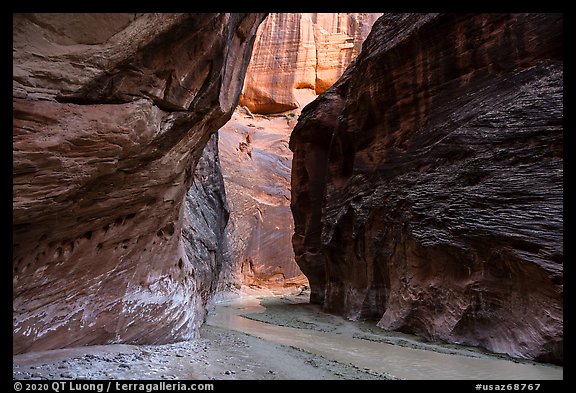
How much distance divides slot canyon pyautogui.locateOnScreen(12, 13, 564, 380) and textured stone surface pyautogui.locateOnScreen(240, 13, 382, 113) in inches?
1329

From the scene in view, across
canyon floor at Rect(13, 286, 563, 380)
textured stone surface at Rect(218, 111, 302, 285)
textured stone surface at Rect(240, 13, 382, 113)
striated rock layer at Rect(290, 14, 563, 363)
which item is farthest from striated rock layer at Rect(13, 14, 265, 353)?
textured stone surface at Rect(240, 13, 382, 113)

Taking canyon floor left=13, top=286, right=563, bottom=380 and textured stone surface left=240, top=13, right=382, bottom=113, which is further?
textured stone surface left=240, top=13, right=382, bottom=113

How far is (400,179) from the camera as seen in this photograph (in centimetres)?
1181

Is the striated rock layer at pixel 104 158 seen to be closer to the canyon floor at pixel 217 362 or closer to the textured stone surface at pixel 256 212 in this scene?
the canyon floor at pixel 217 362

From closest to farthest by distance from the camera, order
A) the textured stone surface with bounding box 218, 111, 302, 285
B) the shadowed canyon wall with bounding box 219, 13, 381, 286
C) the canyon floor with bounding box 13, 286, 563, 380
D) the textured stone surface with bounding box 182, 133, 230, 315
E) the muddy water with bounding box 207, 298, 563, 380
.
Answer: the canyon floor with bounding box 13, 286, 563, 380 < the muddy water with bounding box 207, 298, 563, 380 < the textured stone surface with bounding box 182, 133, 230, 315 < the textured stone surface with bounding box 218, 111, 302, 285 < the shadowed canyon wall with bounding box 219, 13, 381, 286

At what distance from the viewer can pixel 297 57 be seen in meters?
49.0

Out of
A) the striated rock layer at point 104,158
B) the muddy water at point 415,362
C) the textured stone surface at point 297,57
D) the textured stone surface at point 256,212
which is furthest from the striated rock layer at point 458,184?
the textured stone surface at point 297,57

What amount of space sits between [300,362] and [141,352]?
2.37 metres

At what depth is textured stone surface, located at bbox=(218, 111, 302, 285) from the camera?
33.3 meters

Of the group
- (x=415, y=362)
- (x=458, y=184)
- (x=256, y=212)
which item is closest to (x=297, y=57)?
(x=256, y=212)

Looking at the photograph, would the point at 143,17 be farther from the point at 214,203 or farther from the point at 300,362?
the point at 214,203

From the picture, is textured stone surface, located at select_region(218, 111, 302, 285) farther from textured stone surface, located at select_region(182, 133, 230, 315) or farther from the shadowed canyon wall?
textured stone surface, located at select_region(182, 133, 230, 315)

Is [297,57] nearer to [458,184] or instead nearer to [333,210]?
[333,210]

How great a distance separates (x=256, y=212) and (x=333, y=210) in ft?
63.6
